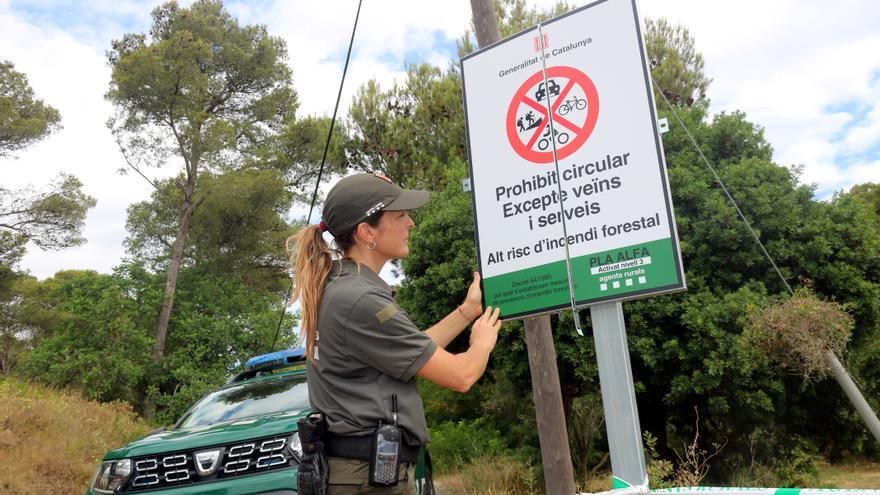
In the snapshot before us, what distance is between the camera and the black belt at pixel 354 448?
84.8 inches

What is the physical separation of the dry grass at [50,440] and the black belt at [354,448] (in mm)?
8107

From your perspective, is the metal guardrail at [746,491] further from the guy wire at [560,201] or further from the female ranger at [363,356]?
the female ranger at [363,356]

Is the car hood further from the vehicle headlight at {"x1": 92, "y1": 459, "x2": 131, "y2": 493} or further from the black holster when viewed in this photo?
the black holster

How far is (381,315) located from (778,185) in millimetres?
9527

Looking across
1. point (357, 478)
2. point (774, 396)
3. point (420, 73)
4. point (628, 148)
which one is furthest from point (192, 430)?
point (420, 73)

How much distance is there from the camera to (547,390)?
676 centimetres

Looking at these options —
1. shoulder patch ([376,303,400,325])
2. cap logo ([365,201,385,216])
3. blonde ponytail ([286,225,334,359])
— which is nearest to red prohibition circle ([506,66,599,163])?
cap logo ([365,201,385,216])

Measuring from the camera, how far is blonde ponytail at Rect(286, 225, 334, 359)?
7.82ft

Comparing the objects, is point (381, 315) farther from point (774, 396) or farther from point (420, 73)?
point (420, 73)

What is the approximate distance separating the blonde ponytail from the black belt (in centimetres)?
34

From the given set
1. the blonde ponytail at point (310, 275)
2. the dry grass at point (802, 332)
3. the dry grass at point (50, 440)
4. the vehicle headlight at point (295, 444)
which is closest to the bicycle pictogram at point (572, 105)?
the blonde ponytail at point (310, 275)

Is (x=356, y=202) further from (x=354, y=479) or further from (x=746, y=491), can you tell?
(x=746, y=491)

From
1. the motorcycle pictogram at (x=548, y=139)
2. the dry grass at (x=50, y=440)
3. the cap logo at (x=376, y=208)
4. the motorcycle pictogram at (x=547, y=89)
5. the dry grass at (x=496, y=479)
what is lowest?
the dry grass at (x=496, y=479)

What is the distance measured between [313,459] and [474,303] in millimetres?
1101
